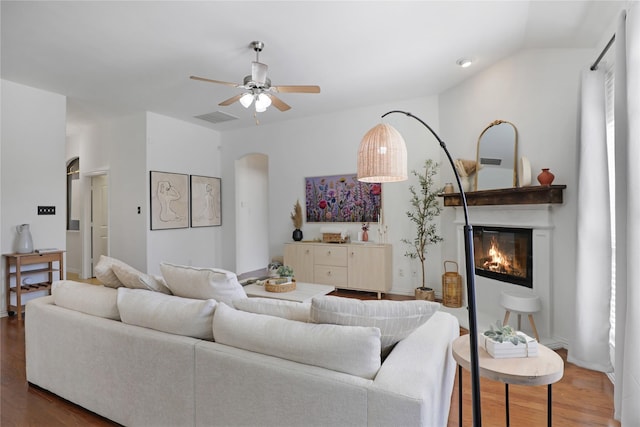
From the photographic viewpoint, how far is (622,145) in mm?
1794

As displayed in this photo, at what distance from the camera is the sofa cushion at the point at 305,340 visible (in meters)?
1.20

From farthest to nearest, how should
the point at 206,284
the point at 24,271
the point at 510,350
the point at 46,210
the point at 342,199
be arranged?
the point at 342,199
the point at 46,210
the point at 24,271
the point at 206,284
the point at 510,350

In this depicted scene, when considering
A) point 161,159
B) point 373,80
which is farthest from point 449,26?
point 161,159

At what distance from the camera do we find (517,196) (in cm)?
299

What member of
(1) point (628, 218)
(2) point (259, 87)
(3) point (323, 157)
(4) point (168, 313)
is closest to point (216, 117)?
(3) point (323, 157)

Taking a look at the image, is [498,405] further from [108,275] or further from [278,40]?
[278,40]

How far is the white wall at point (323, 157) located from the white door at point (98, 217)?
7.26 ft

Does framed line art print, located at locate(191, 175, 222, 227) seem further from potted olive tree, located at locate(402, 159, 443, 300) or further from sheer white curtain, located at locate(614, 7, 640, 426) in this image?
sheer white curtain, located at locate(614, 7, 640, 426)

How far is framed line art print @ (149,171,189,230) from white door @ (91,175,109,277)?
1658 millimetres

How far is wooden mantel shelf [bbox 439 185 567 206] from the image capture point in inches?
108

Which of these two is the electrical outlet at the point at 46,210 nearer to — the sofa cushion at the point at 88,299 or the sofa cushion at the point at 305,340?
the sofa cushion at the point at 88,299

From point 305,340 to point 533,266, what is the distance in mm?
2688

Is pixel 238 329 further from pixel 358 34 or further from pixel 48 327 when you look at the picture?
pixel 358 34

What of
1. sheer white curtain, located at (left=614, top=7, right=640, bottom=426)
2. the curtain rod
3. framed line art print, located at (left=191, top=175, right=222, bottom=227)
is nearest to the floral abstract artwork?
framed line art print, located at (left=191, top=175, right=222, bottom=227)
